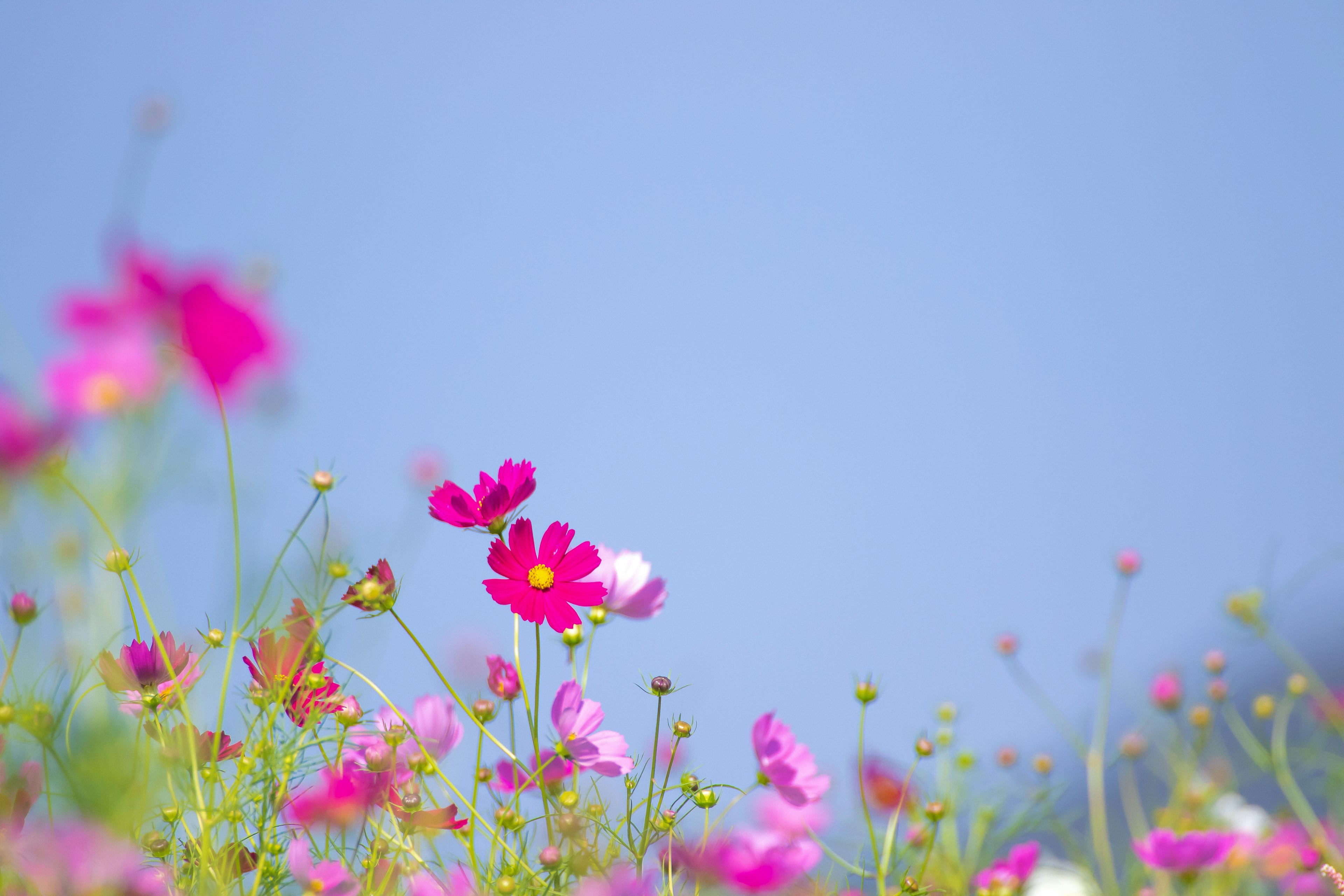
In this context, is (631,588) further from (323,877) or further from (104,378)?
(104,378)

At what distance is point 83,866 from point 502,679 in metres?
0.35

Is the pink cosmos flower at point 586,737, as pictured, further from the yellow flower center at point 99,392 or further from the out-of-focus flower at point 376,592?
the yellow flower center at point 99,392

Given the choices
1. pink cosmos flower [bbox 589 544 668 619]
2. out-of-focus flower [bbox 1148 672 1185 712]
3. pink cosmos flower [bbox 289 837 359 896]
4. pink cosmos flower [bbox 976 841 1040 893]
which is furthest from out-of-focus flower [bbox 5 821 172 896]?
out-of-focus flower [bbox 1148 672 1185 712]

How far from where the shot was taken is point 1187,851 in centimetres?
76

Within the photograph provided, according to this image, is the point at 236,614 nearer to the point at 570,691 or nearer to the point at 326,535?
the point at 326,535

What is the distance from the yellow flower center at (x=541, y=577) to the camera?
0.63 meters

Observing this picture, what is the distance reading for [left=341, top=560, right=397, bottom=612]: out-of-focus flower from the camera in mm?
550

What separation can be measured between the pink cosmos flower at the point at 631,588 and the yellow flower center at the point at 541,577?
67mm

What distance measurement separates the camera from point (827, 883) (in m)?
0.73

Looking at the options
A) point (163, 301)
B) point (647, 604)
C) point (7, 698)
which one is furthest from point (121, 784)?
point (163, 301)

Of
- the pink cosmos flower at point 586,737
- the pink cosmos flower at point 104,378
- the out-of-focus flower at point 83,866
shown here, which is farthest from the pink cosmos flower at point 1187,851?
the pink cosmos flower at point 104,378

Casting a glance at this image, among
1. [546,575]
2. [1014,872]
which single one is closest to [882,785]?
[1014,872]

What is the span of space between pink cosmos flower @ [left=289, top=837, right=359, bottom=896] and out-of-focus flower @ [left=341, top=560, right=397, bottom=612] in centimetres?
15

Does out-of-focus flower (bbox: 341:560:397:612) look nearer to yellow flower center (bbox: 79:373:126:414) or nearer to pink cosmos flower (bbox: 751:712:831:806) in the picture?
pink cosmos flower (bbox: 751:712:831:806)
